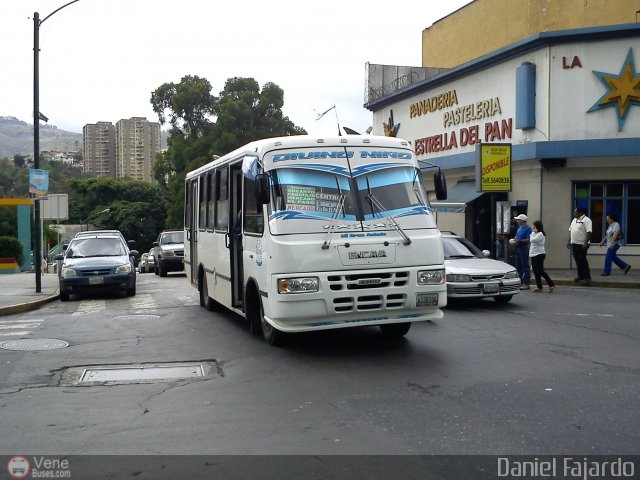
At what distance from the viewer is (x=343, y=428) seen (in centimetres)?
589

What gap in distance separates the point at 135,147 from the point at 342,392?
122092 millimetres

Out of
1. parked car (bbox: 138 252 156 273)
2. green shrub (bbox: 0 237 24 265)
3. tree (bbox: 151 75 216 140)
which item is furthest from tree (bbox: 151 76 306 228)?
green shrub (bbox: 0 237 24 265)

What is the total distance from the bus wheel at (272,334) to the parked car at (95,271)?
27.6 feet

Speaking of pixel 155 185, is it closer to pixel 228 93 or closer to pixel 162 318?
pixel 228 93

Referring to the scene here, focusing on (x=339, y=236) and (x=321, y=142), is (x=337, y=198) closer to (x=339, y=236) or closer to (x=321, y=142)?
(x=339, y=236)

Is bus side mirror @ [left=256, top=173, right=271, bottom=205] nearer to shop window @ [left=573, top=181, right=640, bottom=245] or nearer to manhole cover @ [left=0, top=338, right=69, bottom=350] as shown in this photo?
manhole cover @ [left=0, top=338, right=69, bottom=350]

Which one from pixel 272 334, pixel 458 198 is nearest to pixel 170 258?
pixel 458 198

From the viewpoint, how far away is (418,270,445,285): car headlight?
28.8 feet

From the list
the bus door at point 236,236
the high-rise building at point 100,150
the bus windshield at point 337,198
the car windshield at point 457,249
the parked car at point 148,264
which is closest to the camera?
the bus windshield at point 337,198

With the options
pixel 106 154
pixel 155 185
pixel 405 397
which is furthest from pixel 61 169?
pixel 405 397

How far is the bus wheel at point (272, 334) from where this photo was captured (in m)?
9.41

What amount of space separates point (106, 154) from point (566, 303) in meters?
120

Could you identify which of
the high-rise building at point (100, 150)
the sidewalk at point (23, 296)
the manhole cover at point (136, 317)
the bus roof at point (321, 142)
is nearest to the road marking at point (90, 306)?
the sidewalk at point (23, 296)

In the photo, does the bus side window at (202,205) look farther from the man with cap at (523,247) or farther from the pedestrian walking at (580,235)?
the pedestrian walking at (580,235)
